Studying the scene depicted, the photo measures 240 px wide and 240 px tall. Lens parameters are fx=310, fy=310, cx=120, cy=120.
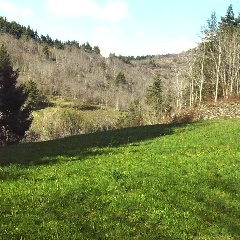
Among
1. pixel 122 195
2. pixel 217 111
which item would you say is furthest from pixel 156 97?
pixel 122 195

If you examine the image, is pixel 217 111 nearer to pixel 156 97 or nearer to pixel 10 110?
pixel 10 110

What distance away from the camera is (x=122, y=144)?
86.2 feet

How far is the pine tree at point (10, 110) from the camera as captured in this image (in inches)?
2101

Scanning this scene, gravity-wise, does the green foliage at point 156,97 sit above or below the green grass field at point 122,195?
above

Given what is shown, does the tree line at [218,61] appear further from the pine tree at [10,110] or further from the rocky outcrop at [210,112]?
the pine tree at [10,110]

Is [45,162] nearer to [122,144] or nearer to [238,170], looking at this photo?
[122,144]

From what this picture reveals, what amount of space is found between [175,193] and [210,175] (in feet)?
12.4

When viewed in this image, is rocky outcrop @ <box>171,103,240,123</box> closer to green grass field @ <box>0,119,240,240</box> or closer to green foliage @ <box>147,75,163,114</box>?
green grass field @ <box>0,119,240,240</box>

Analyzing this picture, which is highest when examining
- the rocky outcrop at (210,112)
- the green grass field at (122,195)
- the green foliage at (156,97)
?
the green foliage at (156,97)

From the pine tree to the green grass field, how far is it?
33.5 metres

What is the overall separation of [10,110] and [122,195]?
45.7m

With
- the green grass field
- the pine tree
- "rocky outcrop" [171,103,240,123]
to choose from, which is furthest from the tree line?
the green grass field

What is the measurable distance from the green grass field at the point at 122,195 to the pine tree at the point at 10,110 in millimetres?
33451

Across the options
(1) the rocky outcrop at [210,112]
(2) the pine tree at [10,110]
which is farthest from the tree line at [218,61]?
(2) the pine tree at [10,110]
